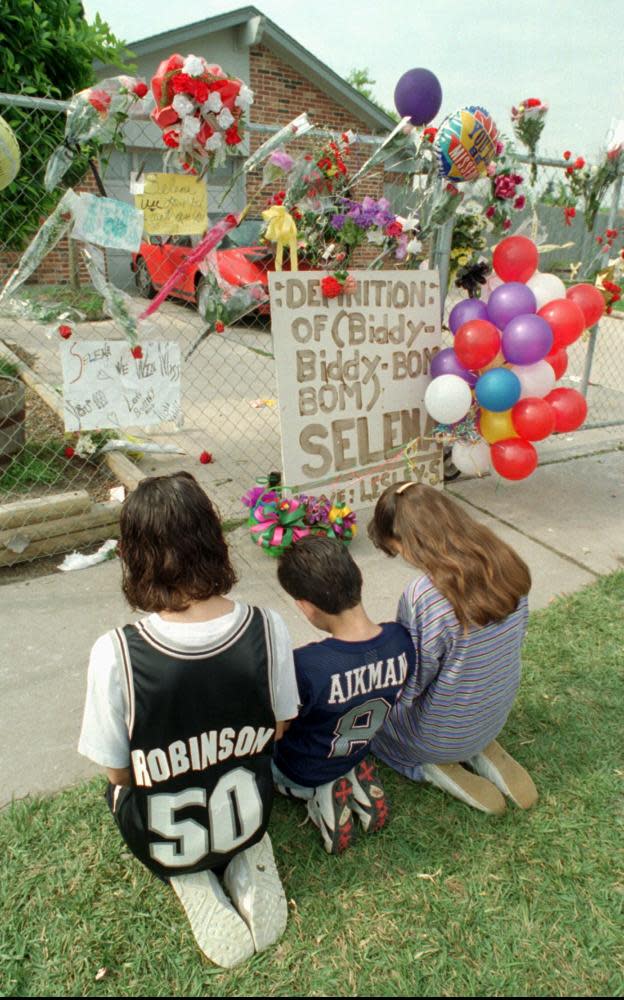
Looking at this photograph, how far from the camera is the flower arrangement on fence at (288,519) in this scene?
11.2 ft

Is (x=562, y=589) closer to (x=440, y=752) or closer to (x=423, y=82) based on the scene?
(x=440, y=752)

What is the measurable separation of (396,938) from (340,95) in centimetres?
1420

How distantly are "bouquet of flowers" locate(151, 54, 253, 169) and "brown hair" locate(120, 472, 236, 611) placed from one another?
1.88 metres

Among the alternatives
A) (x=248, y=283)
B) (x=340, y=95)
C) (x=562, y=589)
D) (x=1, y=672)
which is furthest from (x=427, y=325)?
(x=340, y=95)

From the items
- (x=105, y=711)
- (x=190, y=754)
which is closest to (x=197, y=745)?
(x=190, y=754)

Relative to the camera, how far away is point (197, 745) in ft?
4.88

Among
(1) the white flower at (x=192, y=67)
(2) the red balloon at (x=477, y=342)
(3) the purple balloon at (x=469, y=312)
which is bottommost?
(2) the red balloon at (x=477, y=342)

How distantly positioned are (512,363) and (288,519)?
142 centimetres

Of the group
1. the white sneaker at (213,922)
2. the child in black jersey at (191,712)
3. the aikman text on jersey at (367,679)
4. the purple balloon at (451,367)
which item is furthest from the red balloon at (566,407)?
the white sneaker at (213,922)

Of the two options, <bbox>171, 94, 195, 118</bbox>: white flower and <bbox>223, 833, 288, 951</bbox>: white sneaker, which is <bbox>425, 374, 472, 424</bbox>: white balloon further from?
<bbox>223, 833, 288, 951</bbox>: white sneaker

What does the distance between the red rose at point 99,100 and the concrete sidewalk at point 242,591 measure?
1.95 m

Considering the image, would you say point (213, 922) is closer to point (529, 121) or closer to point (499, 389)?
point (499, 389)

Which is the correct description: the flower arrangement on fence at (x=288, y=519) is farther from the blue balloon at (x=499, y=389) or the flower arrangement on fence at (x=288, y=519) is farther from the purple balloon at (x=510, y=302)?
the purple balloon at (x=510, y=302)

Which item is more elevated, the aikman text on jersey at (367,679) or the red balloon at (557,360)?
the red balloon at (557,360)
